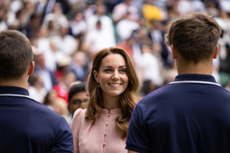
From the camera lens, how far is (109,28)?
43.5 ft

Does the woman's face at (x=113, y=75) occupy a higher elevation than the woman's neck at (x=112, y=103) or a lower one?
higher

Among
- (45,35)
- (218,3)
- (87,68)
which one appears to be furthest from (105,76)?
(218,3)

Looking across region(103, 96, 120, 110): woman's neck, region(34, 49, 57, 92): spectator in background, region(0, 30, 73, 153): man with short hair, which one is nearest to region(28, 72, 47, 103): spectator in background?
region(34, 49, 57, 92): spectator in background

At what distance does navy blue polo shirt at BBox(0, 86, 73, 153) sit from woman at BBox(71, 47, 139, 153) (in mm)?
786

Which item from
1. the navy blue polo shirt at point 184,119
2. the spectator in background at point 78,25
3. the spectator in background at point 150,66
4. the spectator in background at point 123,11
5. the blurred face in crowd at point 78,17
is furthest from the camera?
the spectator in background at point 123,11

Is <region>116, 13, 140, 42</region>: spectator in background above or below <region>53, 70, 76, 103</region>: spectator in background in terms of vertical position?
above

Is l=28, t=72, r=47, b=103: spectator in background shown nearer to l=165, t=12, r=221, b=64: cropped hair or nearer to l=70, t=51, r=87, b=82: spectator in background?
l=70, t=51, r=87, b=82: spectator in background

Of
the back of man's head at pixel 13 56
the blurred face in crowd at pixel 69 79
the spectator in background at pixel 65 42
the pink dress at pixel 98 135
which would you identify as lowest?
the pink dress at pixel 98 135

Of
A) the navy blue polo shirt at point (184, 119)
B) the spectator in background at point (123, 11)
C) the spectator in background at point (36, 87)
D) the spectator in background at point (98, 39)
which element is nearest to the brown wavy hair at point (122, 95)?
the navy blue polo shirt at point (184, 119)

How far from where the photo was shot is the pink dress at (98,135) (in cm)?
311

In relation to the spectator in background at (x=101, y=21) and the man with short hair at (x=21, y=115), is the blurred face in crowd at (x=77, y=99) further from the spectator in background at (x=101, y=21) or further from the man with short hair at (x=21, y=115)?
the spectator in background at (x=101, y=21)

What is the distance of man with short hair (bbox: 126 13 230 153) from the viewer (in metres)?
2.01

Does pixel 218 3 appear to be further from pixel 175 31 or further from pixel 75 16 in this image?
pixel 175 31

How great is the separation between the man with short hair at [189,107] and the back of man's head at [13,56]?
0.87 metres
